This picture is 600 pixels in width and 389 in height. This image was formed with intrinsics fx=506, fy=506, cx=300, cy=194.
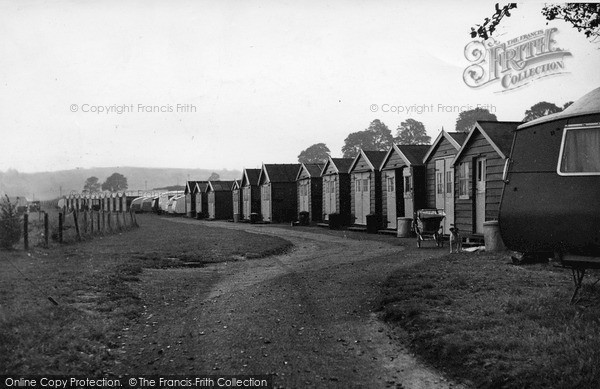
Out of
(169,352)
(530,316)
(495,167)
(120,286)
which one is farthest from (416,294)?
(495,167)

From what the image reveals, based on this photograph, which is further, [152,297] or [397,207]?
[397,207]

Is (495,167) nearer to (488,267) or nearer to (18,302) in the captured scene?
(488,267)

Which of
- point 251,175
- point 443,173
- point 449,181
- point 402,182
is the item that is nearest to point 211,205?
point 251,175

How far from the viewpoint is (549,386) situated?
466 cm

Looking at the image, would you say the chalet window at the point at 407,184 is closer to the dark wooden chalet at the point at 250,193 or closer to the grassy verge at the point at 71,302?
the grassy verge at the point at 71,302

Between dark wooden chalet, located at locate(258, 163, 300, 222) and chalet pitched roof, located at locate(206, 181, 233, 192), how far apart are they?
485 inches

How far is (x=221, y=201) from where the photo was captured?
5109cm

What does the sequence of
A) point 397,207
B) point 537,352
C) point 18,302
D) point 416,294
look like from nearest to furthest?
point 537,352, point 18,302, point 416,294, point 397,207

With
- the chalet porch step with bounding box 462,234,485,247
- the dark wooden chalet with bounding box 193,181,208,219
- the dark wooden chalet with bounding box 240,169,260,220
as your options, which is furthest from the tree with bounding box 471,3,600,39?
the dark wooden chalet with bounding box 193,181,208,219

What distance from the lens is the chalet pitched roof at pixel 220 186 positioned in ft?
169

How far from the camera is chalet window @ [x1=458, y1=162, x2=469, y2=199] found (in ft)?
60.8

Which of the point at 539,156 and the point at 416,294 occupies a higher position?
the point at 539,156

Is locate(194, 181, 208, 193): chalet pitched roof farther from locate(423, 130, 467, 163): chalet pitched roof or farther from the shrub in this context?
the shrub

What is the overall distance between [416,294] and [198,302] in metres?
3.87
